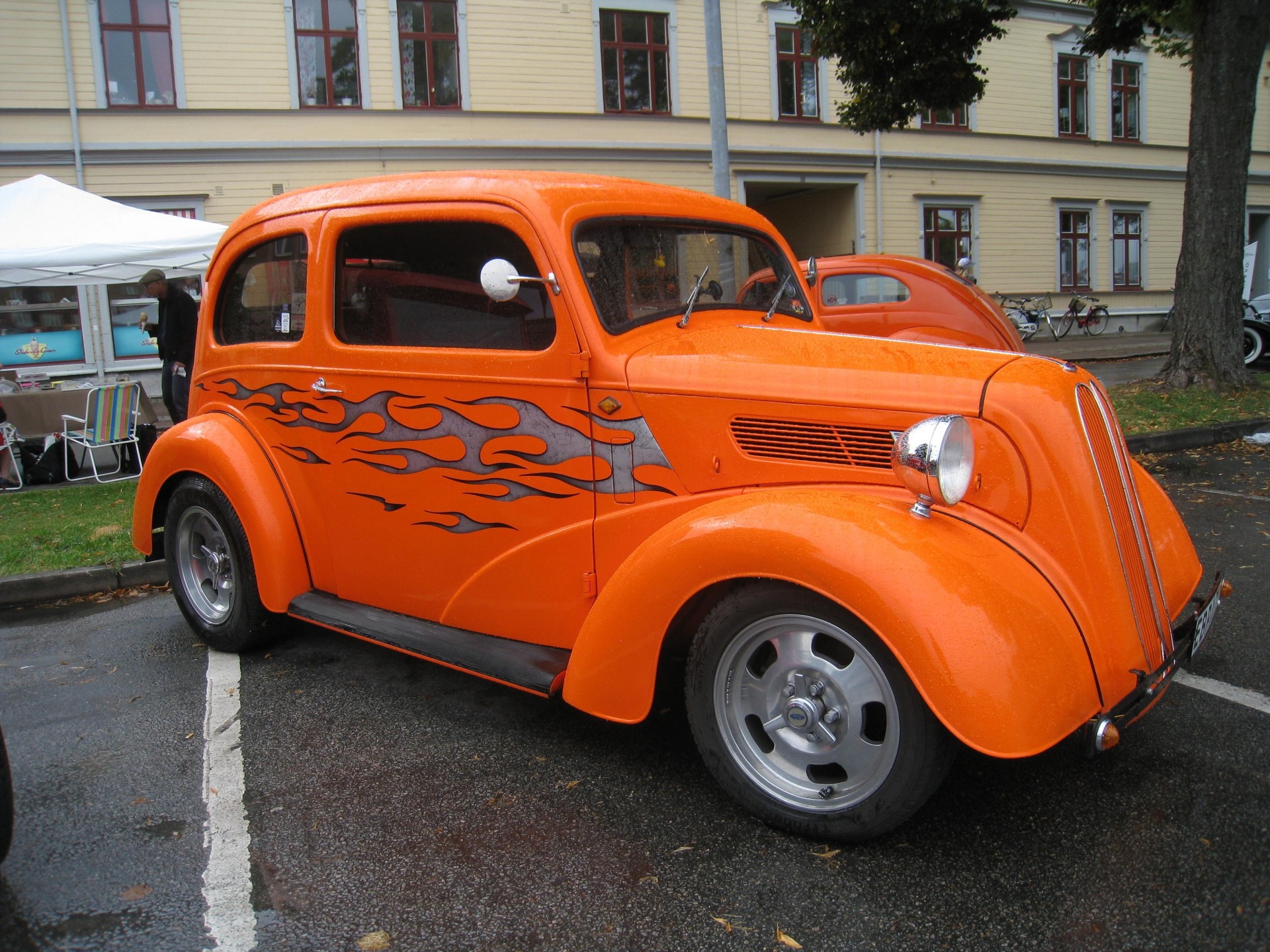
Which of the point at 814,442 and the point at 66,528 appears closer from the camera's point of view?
the point at 814,442

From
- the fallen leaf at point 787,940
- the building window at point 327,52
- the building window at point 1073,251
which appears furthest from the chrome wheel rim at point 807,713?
the building window at point 1073,251

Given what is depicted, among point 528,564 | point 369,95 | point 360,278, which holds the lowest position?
point 528,564

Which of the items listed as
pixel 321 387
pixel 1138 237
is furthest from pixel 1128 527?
pixel 1138 237

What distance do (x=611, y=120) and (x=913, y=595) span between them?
18167 millimetres

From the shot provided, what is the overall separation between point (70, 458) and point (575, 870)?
904 centimetres

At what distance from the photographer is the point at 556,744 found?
328 cm

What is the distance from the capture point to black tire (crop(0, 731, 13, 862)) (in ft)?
8.00

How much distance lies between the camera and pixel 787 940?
87.1 inches

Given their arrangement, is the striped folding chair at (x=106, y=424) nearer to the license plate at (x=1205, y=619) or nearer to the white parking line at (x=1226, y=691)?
the white parking line at (x=1226, y=691)

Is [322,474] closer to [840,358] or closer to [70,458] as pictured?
[840,358]

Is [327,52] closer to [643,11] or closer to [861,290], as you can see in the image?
[643,11]

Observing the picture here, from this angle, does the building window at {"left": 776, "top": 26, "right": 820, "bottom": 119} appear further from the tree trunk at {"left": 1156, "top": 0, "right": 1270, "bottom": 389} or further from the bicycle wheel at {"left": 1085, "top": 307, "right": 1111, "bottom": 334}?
the tree trunk at {"left": 1156, "top": 0, "right": 1270, "bottom": 389}

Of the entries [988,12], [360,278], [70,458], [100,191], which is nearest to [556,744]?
[360,278]

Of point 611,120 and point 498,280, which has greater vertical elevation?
point 611,120
